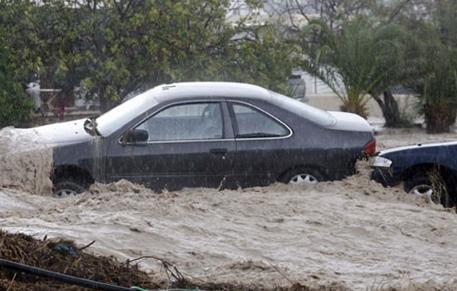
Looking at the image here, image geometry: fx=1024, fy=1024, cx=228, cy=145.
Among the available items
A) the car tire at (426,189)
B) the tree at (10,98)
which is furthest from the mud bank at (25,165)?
the tree at (10,98)

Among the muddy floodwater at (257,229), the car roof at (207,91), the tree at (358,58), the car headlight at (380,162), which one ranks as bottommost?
the muddy floodwater at (257,229)

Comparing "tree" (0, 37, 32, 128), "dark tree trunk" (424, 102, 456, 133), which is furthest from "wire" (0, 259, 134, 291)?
"dark tree trunk" (424, 102, 456, 133)

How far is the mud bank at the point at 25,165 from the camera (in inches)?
415

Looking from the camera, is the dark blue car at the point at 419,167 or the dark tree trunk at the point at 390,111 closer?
the dark blue car at the point at 419,167

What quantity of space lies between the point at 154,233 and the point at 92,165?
12.0ft

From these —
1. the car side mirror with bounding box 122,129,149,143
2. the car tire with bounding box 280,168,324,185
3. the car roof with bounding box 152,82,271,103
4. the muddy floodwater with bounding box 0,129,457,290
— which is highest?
the car roof with bounding box 152,82,271,103

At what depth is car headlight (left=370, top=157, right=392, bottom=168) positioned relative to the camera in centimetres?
1168

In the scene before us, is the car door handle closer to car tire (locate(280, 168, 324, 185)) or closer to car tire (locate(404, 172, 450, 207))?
car tire (locate(280, 168, 324, 185))

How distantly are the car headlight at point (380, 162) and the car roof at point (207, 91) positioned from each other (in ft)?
4.63

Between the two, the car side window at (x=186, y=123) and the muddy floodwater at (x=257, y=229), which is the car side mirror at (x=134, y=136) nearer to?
the car side window at (x=186, y=123)

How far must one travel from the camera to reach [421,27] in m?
Answer: 23.6

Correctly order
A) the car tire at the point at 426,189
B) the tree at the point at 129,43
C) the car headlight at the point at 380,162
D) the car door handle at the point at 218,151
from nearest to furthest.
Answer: the car door handle at the point at 218,151, the car tire at the point at 426,189, the car headlight at the point at 380,162, the tree at the point at 129,43

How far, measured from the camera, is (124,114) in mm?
11648

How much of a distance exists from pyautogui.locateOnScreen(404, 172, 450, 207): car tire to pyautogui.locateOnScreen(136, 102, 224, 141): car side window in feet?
7.42
